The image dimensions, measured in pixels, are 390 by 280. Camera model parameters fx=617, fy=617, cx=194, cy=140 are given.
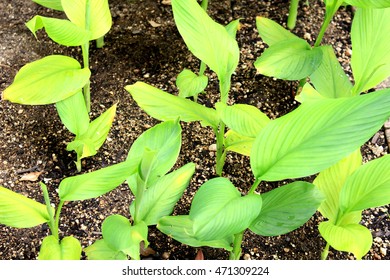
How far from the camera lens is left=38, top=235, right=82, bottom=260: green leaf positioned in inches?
50.2

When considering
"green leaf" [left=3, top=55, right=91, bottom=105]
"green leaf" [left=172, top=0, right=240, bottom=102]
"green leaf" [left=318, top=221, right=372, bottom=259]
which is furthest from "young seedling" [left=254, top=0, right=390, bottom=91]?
"green leaf" [left=3, top=55, right=91, bottom=105]

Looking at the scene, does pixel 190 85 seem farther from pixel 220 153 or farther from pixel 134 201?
pixel 134 201

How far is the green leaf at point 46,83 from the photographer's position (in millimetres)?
1481

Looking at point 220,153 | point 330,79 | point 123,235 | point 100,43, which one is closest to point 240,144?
point 220,153

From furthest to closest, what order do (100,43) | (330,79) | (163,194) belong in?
1. (100,43)
2. (330,79)
3. (163,194)

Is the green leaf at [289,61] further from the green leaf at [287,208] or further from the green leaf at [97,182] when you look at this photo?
the green leaf at [97,182]

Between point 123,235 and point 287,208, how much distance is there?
0.35 metres

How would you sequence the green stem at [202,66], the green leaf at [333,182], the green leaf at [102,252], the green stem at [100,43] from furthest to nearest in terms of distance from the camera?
the green stem at [100,43] < the green stem at [202,66] < the green leaf at [333,182] < the green leaf at [102,252]

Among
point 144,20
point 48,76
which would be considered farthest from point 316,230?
point 144,20

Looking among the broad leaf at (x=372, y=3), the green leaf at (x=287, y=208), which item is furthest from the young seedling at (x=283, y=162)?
the broad leaf at (x=372, y=3)

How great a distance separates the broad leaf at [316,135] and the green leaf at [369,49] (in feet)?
1.17

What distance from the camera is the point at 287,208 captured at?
1.29 metres

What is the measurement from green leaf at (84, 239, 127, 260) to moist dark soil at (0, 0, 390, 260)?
5.0 inches

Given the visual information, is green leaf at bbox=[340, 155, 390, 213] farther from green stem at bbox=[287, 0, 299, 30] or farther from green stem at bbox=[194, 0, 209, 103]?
green stem at bbox=[287, 0, 299, 30]
